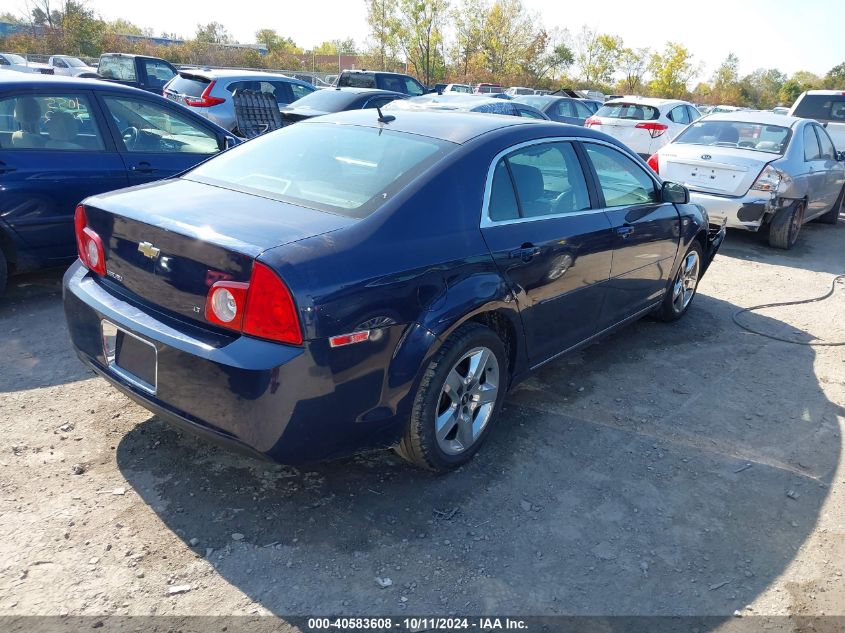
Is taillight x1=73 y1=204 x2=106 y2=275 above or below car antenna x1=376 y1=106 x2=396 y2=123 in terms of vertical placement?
below

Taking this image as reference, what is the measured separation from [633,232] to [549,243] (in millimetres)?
1114

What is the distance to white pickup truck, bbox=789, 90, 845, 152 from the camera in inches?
525

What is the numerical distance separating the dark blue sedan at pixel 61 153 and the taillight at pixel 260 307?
10.7ft

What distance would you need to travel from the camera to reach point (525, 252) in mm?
3412

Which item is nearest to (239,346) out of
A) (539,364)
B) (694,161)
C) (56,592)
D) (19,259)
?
(56,592)

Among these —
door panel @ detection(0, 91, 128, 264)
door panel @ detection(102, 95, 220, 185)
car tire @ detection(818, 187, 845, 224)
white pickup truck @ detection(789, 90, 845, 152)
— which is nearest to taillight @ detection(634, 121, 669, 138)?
white pickup truck @ detection(789, 90, 845, 152)

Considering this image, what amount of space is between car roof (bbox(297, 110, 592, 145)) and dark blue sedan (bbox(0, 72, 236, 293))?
232 cm

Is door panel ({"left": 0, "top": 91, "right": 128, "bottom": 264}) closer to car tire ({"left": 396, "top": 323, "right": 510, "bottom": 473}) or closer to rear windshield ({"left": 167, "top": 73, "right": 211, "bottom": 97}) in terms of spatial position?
car tire ({"left": 396, "top": 323, "right": 510, "bottom": 473})

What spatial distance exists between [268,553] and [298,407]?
0.66 meters

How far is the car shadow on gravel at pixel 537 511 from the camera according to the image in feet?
8.45

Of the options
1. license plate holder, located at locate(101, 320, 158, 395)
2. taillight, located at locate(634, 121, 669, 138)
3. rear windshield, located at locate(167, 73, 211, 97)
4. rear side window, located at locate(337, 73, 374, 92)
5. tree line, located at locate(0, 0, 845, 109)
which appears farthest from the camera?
tree line, located at locate(0, 0, 845, 109)

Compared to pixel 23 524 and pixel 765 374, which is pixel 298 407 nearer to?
pixel 23 524

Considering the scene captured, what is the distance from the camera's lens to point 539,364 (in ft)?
12.5

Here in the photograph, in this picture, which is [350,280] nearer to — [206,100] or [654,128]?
[206,100]
